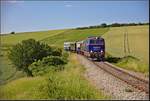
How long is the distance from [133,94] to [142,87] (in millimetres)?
1787

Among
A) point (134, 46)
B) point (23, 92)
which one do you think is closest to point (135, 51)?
point (134, 46)

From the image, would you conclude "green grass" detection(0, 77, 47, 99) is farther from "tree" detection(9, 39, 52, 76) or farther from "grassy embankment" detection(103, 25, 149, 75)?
"tree" detection(9, 39, 52, 76)

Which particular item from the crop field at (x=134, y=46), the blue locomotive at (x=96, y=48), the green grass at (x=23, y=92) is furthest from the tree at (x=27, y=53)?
the green grass at (x=23, y=92)

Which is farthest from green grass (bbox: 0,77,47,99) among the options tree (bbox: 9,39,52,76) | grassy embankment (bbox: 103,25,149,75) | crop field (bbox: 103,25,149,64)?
tree (bbox: 9,39,52,76)

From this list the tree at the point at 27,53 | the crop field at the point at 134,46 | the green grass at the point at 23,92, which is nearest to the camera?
the green grass at the point at 23,92

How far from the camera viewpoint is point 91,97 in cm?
1271

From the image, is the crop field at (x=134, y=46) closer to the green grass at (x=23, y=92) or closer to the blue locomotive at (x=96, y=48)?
the blue locomotive at (x=96, y=48)

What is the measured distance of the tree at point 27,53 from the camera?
2052 inches

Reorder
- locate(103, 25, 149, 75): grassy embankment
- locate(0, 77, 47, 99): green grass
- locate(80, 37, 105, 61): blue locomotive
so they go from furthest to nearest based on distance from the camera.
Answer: locate(80, 37, 105, 61): blue locomotive < locate(103, 25, 149, 75): grassy embankment < locate(0, 77, 47, 99): green grass

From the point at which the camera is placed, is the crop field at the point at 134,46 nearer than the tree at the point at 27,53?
Yes

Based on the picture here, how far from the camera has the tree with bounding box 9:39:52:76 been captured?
171ft

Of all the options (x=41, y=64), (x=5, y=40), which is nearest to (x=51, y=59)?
(x=41, y=64)

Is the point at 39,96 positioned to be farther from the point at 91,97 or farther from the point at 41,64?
the point at 41,64

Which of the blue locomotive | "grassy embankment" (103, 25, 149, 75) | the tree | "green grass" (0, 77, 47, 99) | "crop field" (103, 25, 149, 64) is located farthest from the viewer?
the tree
